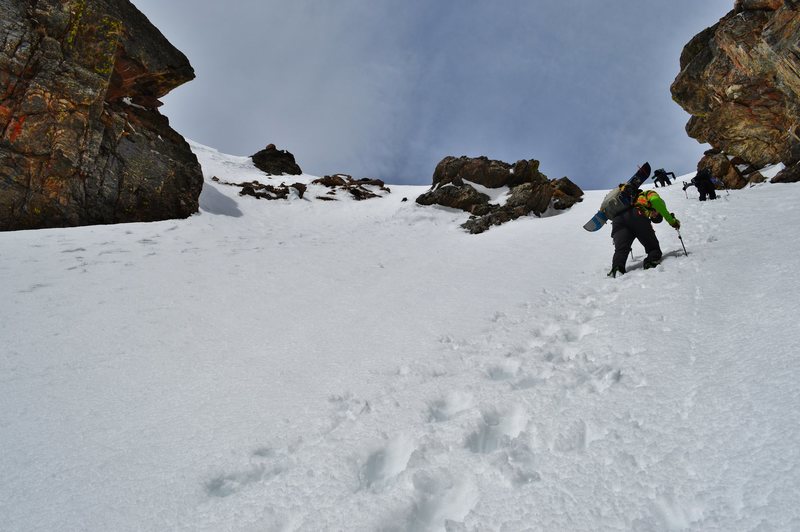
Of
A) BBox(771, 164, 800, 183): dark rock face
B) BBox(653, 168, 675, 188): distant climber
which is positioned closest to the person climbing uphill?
BBox(771, 164, 800, 183): dark rock face

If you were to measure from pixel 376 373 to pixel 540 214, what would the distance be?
59.5 ft

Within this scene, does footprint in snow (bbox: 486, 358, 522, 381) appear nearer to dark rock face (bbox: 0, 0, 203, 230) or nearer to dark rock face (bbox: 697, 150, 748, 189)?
dark rock face (bbox: 0, 0, 203, 230)

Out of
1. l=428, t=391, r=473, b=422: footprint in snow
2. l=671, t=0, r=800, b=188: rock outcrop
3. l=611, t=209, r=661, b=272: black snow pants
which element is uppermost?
l=671, t=0, r=800, b=188: rock outcrop

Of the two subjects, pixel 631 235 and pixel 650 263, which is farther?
pixel 631 235

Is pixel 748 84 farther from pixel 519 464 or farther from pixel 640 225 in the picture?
pixel 519 464

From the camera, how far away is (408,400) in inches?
151

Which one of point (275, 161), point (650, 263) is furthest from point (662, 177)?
point (275, 161)

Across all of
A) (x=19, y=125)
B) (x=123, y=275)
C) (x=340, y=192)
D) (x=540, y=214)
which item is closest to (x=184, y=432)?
(x=123, y=275)

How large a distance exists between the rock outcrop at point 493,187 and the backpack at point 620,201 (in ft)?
29.1

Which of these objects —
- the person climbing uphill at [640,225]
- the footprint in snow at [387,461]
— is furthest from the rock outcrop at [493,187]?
the footprint in snow at [387,461]

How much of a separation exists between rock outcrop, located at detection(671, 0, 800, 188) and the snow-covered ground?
16.1 metres

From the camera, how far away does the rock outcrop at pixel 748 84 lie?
18.0 meters

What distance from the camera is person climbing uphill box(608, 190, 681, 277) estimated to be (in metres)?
8.04

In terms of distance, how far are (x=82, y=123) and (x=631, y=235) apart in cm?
1757
